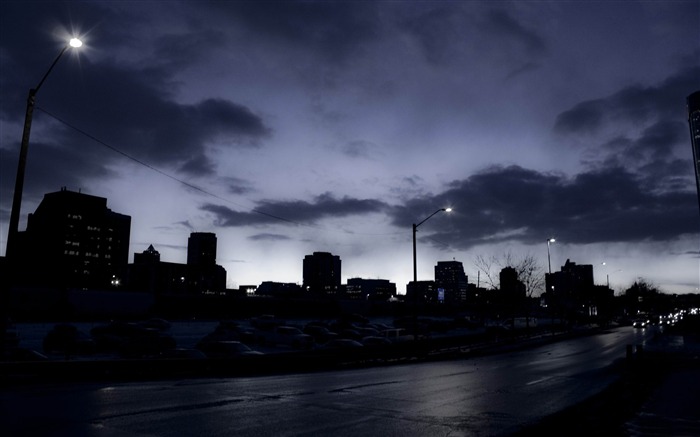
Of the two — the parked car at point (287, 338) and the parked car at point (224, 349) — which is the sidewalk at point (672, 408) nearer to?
the parked car at point (224, 349)

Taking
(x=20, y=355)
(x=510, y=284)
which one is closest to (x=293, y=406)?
(x=20, y=355)

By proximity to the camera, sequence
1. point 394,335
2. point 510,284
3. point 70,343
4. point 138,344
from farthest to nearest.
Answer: point 510,284 < point 394,335 < point 70,343 < point 138,344

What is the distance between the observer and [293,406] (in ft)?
41.4

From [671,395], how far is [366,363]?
1598 cm

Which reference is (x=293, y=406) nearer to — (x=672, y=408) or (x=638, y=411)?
(x=638, y=411)

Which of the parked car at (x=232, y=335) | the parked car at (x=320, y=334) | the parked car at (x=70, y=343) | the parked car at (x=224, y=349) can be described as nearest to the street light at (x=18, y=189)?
the parked car at (x=224, y=349)

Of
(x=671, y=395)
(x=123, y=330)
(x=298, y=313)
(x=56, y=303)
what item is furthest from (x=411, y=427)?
(x=298, y=313)

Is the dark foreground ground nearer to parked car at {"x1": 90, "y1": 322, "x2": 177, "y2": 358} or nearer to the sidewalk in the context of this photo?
the sidewalk

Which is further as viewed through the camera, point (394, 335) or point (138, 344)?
point (394, 335)

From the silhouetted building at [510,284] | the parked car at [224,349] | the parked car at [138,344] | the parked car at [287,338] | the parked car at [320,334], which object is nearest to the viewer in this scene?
the parked car at [224,349]

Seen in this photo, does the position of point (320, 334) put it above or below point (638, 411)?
above

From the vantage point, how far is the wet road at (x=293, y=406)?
389 inches

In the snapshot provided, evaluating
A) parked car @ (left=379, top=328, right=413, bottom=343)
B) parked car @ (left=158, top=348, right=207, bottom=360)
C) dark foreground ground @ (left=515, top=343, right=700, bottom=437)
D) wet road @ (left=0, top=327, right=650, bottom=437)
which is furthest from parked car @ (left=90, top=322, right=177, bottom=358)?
dark foreground ground @ (left=515, top=343, right=700, bottom=437)

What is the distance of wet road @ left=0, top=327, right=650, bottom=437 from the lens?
9.88 m
